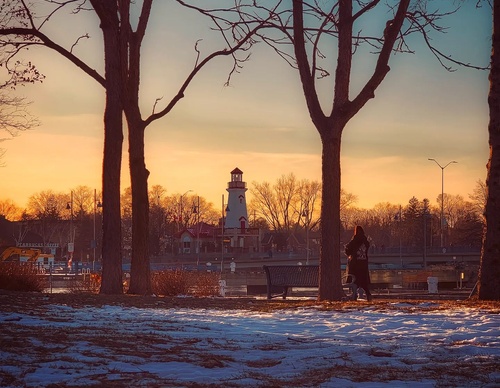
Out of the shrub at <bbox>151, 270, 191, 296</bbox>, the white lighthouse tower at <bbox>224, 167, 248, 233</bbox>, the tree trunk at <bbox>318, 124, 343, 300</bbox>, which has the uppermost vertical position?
the white lighthouse tower at <bbox>224, 167, 248, 233</bbox>

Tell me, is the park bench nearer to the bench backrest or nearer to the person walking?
the bench backrest

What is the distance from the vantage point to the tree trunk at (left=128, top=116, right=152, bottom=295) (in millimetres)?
19281

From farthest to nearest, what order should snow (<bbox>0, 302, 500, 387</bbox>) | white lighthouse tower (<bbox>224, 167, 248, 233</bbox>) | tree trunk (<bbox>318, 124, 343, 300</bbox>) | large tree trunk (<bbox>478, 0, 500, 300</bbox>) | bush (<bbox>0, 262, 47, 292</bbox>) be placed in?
white lighthouse tower (<bbox>224, 167, 248, 233</bbox>), bush (<bbox>0, 262, 47, 292</bbox>), tree trunk (<bbox>318, 124, 343, 300</bbox>), large tree trunk (<bbox>478, 0, 500, 300</bbox>), snow (<bbox>0, 302, 500, 387</bbox>)

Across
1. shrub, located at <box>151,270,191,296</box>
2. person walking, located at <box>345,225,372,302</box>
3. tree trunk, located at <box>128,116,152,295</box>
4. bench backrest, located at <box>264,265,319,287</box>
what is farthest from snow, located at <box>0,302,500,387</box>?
shrub, located at <box>151,270,191,296</box>

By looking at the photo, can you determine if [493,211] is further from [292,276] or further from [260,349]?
[292,276]

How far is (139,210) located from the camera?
19.2 meters

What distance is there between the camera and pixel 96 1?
1847cm

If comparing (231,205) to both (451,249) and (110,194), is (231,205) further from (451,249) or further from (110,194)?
(110,194)

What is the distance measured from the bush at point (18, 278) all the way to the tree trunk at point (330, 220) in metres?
8.25

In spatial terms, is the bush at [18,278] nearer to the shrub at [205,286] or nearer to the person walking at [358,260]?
the shrub at [205,286]

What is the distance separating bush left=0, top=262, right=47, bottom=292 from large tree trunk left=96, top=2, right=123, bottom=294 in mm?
2717

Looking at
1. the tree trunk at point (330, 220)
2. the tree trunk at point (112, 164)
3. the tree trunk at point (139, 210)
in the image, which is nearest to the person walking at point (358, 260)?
the tree trunk at point (330, 220)

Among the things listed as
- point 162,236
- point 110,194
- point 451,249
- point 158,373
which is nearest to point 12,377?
point 158,373

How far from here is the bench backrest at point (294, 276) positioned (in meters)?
22.0
